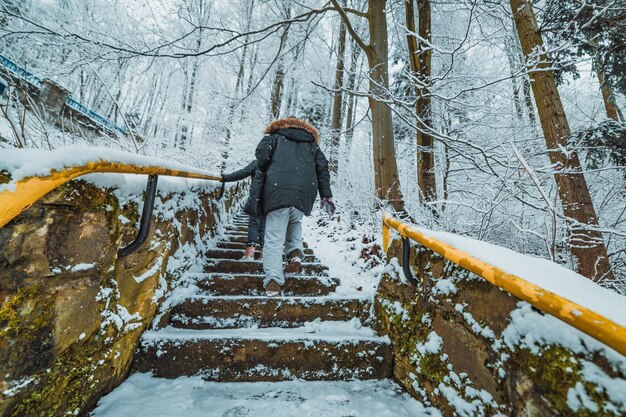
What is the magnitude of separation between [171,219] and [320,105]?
48.2ft

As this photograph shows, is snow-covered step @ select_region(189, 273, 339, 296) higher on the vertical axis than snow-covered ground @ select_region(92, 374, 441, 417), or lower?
higher

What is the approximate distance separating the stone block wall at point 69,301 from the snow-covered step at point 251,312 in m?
0.36

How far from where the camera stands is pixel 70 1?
11445 millimetres

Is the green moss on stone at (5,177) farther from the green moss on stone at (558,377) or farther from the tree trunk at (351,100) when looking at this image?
the tree trunk at (351,100)

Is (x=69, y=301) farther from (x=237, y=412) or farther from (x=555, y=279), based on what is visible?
(x=555, y=279)

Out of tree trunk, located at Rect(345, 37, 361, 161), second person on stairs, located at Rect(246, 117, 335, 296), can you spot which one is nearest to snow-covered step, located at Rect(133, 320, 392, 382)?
second person on stairs, located at Rect(246, 117, 335, 296)

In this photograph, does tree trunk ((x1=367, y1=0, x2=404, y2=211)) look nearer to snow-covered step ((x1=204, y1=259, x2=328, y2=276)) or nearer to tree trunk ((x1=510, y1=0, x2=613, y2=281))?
tree trunk ((x1=510, y1=0, x2=613, y2=281))

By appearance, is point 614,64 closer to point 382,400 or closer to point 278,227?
point 278,227

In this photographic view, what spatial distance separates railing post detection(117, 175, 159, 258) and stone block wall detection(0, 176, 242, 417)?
5cm

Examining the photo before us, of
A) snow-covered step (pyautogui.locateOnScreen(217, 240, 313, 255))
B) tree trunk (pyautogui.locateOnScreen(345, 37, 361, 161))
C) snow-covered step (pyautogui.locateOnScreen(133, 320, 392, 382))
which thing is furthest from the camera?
tree trunk (pyautogui.locateOnScreen(345, 37, 361, 161))

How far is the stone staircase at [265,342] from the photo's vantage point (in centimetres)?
177

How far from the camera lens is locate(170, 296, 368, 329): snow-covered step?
7.08ft

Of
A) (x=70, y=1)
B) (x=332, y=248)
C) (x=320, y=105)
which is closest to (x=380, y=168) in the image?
(x=332, y=248)

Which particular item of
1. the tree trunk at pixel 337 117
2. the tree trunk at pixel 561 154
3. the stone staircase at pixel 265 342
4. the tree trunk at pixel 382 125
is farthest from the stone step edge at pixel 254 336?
the tree trunk at pixel 337 117
